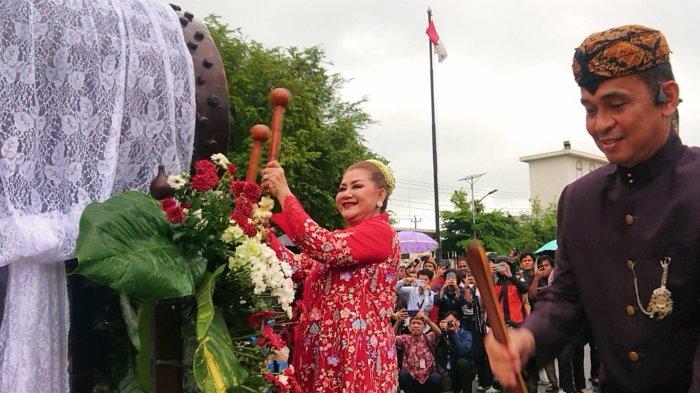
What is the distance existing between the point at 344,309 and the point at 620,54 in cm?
166

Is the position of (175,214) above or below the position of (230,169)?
below

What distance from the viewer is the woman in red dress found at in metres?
2.88

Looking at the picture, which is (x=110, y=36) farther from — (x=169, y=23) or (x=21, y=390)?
(x=21, y=390)

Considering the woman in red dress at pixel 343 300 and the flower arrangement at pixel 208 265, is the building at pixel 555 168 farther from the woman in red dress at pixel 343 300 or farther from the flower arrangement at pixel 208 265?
the flower arrangement at pixel 208 265

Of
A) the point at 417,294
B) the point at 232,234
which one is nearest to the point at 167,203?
the point at 232,234

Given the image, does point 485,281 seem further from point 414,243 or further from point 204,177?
point 414,243

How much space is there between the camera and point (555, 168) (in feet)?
238

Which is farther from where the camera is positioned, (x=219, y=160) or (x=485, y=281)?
(x=219, y=160)

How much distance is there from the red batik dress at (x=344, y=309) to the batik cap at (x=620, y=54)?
4.60 feet

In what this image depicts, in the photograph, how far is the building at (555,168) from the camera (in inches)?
2810

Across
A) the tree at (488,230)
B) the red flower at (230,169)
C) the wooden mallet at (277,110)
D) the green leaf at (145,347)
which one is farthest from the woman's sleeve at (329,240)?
the tree at (488,230)

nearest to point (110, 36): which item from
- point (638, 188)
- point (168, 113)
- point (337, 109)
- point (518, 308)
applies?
point (168, 113)

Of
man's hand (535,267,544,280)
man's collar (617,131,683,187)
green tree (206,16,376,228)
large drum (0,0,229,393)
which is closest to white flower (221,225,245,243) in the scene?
large drum (0,0,229,393)

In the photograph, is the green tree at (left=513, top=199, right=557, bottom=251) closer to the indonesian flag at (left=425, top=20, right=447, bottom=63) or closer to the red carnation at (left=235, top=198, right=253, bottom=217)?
the indonesian flag at (left=425, top=20, right=447, bottom=63)
